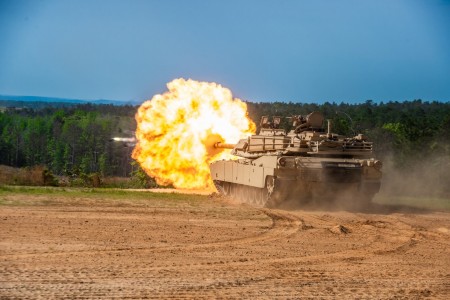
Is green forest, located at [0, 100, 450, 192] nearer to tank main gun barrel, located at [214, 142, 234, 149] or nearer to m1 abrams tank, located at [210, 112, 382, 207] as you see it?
tank main gun barrel, located at [214, 142, 234, 149]

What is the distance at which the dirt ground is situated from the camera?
1105cm

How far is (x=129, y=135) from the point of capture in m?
74.6

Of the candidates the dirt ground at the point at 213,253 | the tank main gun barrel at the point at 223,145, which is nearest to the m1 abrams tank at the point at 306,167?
the dirt ground at the point at 213,253

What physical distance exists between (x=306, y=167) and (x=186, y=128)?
811 cm

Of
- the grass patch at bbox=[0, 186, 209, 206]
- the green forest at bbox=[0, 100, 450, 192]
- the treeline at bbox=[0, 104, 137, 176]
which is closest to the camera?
the grass patch at bbox=[0, 186, 209, 206]

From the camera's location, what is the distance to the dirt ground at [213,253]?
11.1 meters

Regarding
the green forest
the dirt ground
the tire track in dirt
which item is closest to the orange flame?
the green forest

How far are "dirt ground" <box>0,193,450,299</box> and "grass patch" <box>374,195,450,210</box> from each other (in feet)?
14.8

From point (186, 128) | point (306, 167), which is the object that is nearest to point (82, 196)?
point (186, 128)

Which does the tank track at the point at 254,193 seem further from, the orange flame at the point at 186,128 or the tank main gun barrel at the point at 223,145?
the orange flame at the point at 186,128

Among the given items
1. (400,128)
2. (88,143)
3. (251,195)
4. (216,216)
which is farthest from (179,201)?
(88,143)

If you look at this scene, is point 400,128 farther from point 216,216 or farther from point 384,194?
point 216,216

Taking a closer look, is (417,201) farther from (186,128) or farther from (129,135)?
(129,135)

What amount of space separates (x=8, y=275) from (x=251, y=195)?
51.6 feet
